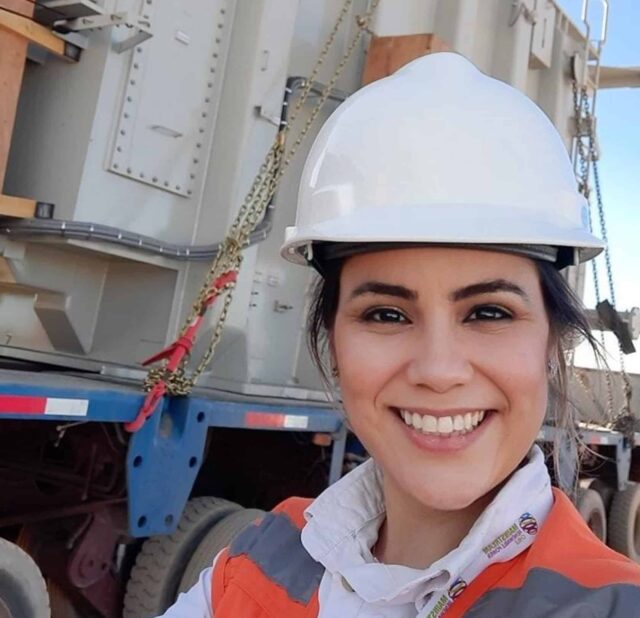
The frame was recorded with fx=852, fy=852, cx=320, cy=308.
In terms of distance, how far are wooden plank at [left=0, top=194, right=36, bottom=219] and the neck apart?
189 cm

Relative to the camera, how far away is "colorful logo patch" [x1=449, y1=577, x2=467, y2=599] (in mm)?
985

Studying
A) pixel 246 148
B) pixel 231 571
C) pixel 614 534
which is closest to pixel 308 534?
pixel 231 571

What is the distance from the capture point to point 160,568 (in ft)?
9.42

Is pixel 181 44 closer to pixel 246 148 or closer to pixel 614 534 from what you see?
pixel 246 148

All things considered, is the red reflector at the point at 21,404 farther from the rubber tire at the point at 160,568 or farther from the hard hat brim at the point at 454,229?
the hard hat brim at the point at 454,229

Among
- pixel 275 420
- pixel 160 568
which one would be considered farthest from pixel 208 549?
pixel 275 420

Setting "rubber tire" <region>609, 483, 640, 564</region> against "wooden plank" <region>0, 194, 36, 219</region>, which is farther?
"rubber tire" <region>609, 483, 640, 564</region>

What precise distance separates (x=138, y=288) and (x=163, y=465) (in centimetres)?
78

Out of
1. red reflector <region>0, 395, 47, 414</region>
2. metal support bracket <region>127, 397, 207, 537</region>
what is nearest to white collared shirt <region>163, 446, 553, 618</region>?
red reflector <region>0, 395, 47, 414</region>

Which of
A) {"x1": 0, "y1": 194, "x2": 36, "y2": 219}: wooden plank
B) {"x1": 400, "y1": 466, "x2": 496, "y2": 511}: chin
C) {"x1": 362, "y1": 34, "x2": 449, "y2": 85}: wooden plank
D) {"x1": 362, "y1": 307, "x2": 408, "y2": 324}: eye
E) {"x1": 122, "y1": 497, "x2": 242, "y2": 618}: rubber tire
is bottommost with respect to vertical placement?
{"x1": 122, "y1": 497, "x2": 242, "y2": 618}: rubber tire

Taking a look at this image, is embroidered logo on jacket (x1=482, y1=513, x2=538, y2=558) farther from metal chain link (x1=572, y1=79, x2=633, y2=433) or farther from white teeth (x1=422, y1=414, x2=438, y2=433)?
metal chain link (x1=572, y1=79, x2=633, y2=433)

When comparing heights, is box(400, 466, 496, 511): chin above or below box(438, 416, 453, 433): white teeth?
below

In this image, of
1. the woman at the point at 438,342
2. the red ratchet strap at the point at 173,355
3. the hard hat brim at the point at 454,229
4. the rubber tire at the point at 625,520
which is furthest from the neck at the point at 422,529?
the rubber tire at the point at 625,520

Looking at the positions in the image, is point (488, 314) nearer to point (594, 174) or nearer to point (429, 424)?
point (429, 424)
